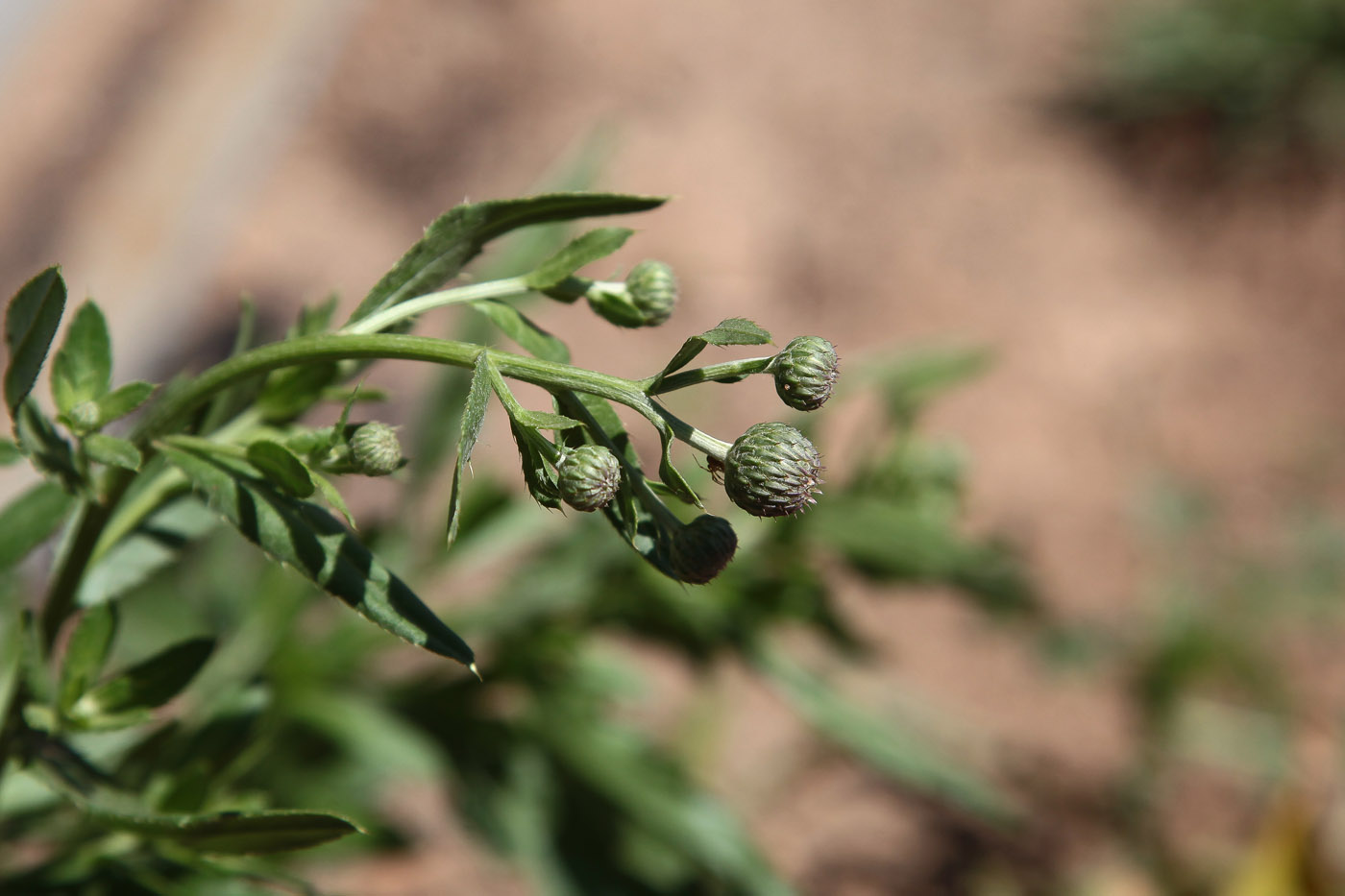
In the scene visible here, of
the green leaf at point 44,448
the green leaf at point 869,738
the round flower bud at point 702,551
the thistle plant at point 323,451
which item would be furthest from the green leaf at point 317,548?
the green leaf at point 869,738

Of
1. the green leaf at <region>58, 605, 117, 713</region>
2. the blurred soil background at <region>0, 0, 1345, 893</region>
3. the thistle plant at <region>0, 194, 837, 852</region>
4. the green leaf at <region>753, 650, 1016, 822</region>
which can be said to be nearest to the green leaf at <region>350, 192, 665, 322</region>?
the thistle plant at <region>0, 194, 837, 852</region>

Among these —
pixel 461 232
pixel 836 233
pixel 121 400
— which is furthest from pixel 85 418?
pixel 836 233

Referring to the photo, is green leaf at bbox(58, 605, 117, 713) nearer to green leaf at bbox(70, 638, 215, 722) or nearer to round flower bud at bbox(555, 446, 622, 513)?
green leaf at bbox(70, 638, 215, 722)

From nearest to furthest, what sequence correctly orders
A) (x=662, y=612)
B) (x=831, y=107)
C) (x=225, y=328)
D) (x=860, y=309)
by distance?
(x=662, y=612)
(x=225, y=328)
(x=860, y=309)
(x=831, y=107)

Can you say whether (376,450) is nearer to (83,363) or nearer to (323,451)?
(323,451)

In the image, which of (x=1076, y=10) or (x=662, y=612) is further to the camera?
(x=1076, y=10)

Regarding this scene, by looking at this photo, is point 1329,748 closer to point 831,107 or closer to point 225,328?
point 831,107

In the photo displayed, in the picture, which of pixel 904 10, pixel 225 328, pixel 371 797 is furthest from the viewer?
pixel 904 10

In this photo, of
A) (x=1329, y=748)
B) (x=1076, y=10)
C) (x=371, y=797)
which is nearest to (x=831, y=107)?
(x=1076, y=10)
